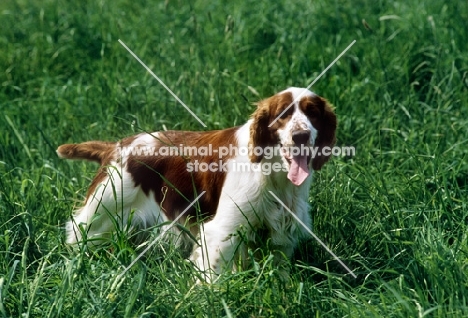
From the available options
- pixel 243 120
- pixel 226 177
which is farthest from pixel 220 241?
pixel 243 120

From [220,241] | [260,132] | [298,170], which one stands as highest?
[260,132]

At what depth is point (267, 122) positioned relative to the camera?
3650mm

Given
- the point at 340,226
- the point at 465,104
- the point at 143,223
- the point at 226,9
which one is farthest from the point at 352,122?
the point at 226,9

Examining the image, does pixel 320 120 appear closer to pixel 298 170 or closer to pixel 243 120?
pixel 298 170

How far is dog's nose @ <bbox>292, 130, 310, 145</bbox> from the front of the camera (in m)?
3.45

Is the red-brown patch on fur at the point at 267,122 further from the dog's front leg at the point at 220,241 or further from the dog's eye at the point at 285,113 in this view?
the dog's front leg at the point at 220,241

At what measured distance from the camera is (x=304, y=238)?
3822 mm

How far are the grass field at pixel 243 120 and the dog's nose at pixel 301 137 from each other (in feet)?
1.71

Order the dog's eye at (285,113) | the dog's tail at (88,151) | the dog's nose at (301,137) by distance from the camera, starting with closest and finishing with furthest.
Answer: the dog's nose at (301,137), the dog's eye at (285,113), the dog's tail at (88,151)

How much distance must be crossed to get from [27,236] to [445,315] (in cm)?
192

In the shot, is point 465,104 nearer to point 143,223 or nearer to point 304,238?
point 304,238

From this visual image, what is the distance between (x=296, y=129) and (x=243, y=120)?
143 centimetres

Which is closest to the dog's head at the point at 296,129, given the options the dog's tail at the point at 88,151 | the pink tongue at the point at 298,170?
the pink tongue at the point at 298,170

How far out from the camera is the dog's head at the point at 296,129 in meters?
3.51
